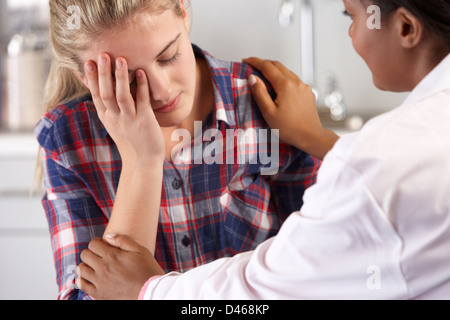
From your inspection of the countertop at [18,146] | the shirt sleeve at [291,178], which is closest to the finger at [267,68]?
the shirt sleeve at [291,178]

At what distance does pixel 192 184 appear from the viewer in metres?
1.17

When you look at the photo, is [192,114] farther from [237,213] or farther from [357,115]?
[357,115]

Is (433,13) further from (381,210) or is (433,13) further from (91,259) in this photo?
(91,259)

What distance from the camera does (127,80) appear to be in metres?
0.99

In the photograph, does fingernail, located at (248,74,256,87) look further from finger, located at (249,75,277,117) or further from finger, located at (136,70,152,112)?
finger, located at (136,70,152,112)

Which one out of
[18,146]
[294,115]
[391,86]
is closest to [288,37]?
[18,146]

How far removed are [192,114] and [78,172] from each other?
259mm

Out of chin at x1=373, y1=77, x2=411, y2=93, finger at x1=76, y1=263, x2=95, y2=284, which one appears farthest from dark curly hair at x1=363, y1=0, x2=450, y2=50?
finger at x1=76, y1=263, x2=95, y2=284

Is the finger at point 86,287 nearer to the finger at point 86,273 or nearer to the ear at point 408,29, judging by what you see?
the finger at point 86,273

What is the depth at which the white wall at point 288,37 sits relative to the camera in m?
2.38

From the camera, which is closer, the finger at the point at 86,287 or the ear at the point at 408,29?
the ear at the point at 408,29

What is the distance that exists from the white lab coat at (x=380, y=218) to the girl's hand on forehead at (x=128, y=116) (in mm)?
395

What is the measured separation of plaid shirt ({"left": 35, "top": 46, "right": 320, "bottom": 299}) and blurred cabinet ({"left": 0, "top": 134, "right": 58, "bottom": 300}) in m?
0.93

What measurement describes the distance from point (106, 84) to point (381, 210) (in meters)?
0.56
